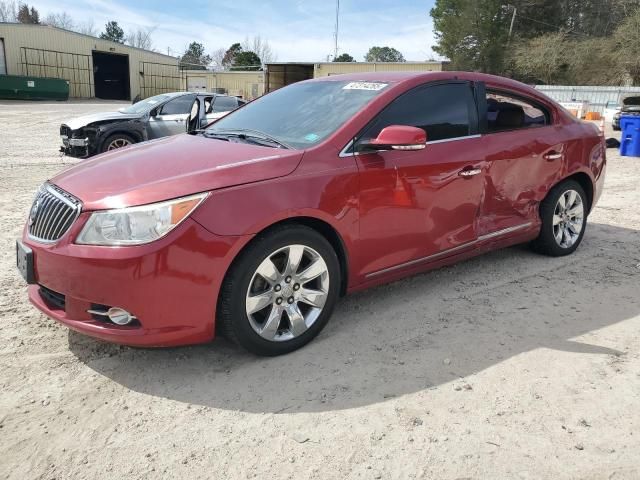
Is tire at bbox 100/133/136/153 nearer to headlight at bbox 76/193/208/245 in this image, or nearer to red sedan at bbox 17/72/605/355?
red sedan at bbox 17/72/605/355

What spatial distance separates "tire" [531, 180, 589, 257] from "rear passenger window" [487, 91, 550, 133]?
64 cm

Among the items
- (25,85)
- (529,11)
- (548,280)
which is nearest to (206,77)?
(25,85)

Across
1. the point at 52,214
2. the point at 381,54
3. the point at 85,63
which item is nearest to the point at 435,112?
the point at 52,214

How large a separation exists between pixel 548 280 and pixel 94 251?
349 centimetres

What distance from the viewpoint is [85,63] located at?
44.2 meters

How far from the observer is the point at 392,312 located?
376 centimetres

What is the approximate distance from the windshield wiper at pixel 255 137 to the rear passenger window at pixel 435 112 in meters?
0.58

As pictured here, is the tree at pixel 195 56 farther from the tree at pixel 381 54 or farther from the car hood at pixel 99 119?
the car hood at pixel 99 119

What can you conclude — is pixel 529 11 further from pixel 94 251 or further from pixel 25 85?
pixel 94 251

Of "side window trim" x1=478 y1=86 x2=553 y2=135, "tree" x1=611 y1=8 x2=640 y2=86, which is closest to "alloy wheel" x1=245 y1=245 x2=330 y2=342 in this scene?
"side window trim" x1=478 y1=86 x2=553 y2=135

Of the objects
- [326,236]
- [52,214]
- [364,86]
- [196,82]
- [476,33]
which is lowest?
[326,236]

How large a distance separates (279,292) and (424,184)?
4.23 feet

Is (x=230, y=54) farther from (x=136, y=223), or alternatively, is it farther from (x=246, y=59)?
(x=136, y=223)

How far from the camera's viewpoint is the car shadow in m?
2.81
